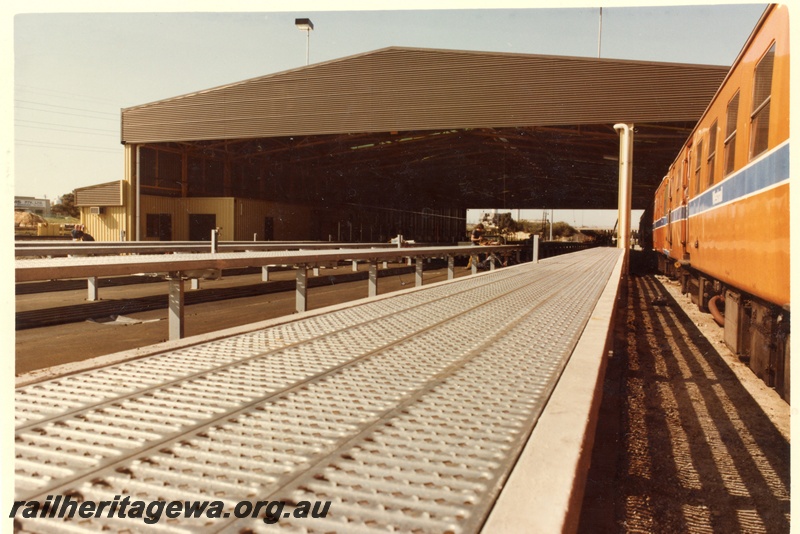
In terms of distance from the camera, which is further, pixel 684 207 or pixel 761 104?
pixel 684 207

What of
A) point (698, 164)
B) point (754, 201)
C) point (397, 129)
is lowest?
point (754, 201)

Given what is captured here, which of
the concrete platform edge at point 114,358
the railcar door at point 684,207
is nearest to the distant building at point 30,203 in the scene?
the concrete platform edge at point 114,358

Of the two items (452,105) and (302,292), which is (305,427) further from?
(452,105)

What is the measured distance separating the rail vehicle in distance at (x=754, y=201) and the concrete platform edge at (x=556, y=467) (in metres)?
2.13

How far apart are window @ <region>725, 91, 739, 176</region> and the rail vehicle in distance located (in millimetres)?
13

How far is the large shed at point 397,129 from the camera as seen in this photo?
19469 mm

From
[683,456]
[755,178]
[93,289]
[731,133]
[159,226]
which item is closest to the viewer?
[683,456]

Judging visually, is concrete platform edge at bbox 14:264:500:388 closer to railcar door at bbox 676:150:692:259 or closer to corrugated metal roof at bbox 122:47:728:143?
railcar door at bbox 676:150:692:259

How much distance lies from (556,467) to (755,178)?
3995 millimetres

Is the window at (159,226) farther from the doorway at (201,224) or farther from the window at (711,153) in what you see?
the window at (711,153)

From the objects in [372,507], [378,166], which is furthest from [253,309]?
[378,166]

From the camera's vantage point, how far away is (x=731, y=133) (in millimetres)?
6277

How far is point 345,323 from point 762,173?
136 inches

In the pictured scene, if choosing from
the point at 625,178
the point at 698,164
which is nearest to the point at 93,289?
the point at 698,164
